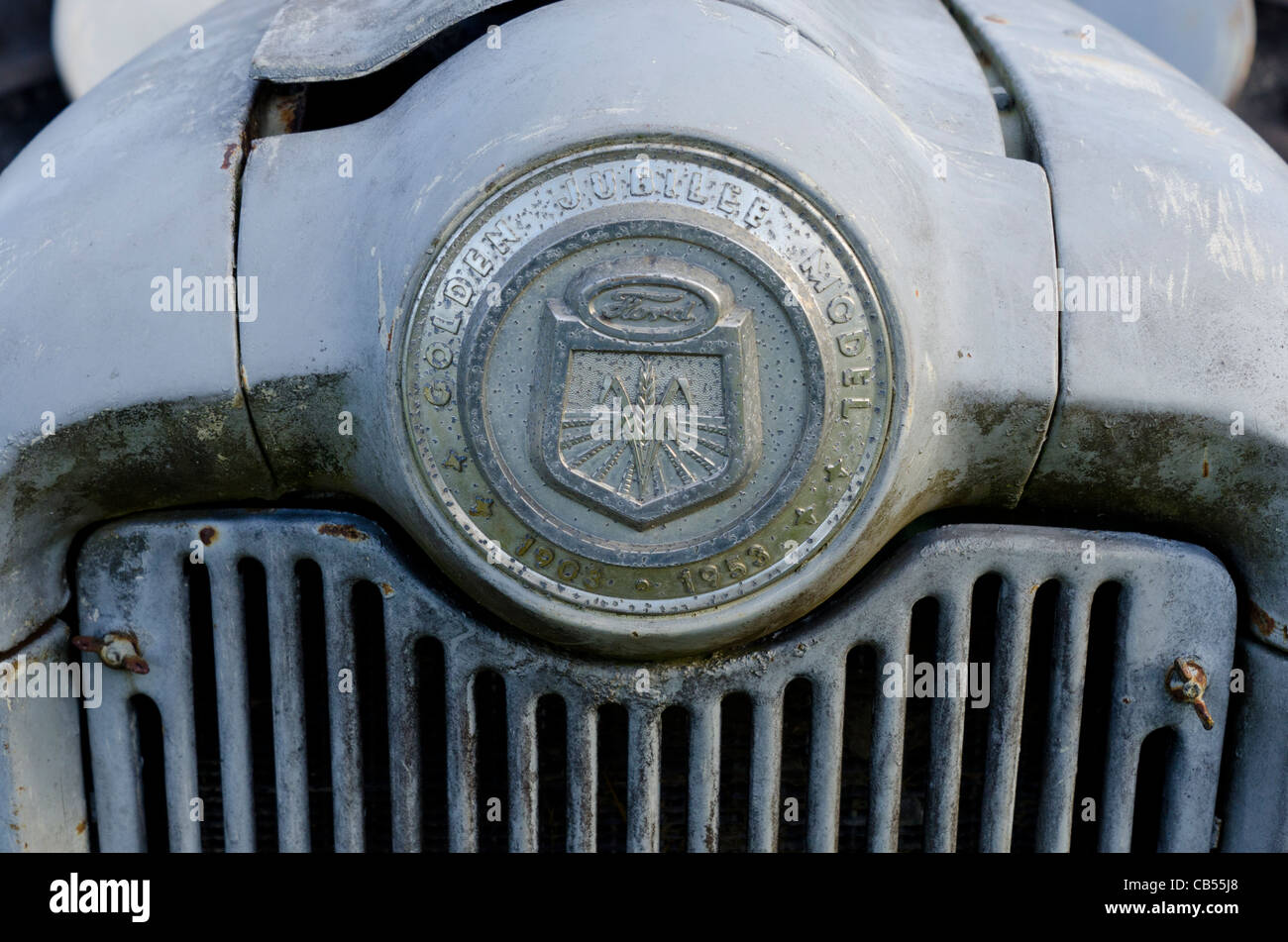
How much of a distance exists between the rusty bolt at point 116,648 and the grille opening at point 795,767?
76 centimetres

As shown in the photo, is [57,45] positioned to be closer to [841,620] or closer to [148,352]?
[148,352]

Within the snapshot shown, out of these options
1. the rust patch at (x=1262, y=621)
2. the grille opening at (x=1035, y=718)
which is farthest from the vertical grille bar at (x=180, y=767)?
the rust patch at (x=1262, y=621)

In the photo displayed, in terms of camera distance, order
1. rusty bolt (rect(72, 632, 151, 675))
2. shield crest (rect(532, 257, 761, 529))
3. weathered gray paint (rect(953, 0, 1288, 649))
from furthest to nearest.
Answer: rusty bolt (rect(72, 632, 151, 675)) < weathered gray paint (rect(953, 0, 1288, 649)) < shield crest (rect(532, 257, 761, 529))

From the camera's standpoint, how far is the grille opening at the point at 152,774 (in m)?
1.71

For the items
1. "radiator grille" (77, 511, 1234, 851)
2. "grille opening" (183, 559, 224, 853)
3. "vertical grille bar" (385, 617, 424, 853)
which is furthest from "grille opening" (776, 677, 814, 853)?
"grille opening" (183, 559, 224, 853)

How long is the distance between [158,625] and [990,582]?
38.0 inches

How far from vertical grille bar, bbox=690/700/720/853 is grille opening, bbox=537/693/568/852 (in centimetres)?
16

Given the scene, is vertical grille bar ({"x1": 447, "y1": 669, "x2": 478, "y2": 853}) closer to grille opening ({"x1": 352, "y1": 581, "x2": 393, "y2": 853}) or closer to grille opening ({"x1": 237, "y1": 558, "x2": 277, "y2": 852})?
grille opening ({"x1": 352, "y1": 581, "x2": 393, "y2": 853})

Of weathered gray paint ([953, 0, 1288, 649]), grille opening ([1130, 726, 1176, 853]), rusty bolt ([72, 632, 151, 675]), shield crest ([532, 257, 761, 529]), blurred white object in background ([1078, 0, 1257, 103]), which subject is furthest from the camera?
blurred white object in background ([1078, 0, 1257, 103])

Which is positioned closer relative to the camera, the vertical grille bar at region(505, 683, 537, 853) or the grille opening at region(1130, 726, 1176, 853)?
the vertical grille bar at region(505, 683, 537, 853)

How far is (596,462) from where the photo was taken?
4.75 ft

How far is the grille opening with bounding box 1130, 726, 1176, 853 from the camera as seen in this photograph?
1714mm

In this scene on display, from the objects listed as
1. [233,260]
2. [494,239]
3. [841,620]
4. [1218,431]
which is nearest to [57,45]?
[233,260]

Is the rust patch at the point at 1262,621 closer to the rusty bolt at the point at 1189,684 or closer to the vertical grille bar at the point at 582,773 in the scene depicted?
the rusty bolt at the point at 1189,684
